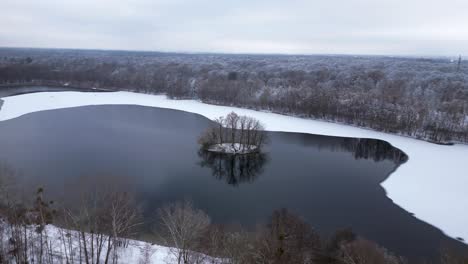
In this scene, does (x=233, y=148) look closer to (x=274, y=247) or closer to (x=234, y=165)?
(x=234, y=165)

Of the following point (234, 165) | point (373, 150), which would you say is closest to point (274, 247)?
point (234, 165)

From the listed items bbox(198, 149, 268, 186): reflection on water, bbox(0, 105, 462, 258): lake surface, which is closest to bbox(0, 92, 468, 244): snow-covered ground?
bbox(0, 105, 462, 258): lake surface

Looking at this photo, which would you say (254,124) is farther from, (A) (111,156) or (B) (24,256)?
(B) (24,256)

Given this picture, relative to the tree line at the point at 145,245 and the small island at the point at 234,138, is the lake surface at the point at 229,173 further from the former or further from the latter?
the tree line at the point at 145,245

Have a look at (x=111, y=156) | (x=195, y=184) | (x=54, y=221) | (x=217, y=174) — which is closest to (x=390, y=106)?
(x=217, y=174)

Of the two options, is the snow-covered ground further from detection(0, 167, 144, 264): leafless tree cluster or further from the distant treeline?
detection(0, 167, 144, 264): leafless tree cluster
